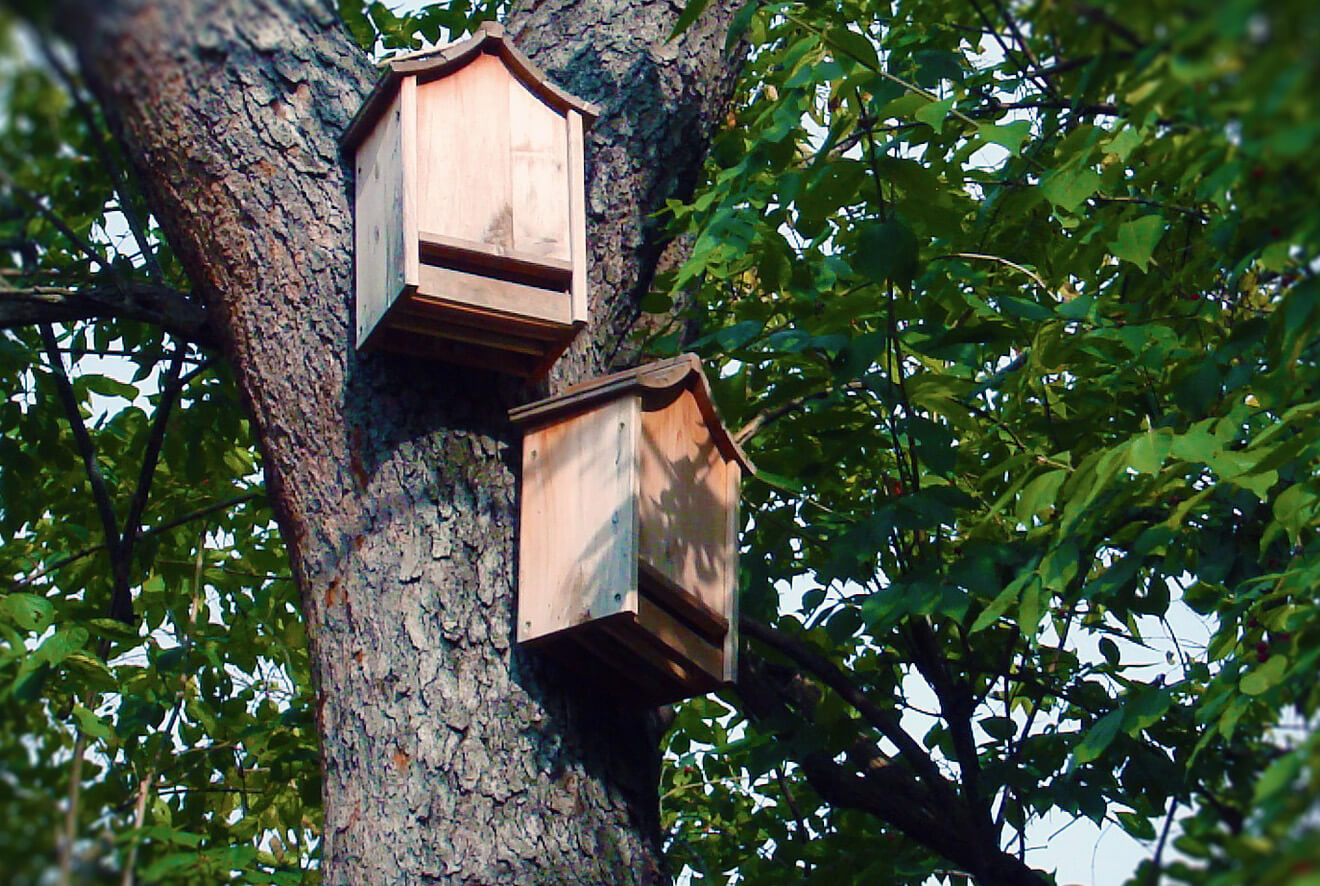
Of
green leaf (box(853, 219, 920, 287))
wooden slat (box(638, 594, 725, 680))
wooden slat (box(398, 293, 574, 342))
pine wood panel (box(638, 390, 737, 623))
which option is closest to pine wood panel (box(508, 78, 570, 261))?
wooden slat (box(398, 293, 574, 342))

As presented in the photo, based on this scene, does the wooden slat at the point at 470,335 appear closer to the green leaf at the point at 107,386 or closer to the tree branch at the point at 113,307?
the tree branch at the point at 113,307

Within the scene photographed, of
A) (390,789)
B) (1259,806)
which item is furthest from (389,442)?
(1259,806)

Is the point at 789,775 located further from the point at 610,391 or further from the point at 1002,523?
the point at 610,391

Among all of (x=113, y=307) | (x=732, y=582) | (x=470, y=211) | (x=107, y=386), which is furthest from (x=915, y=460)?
(x=107, y=386)

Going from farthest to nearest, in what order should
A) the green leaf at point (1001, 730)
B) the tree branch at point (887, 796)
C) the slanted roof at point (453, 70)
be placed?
the green leaf at point (1001, 730), the tree branch at point (887, 796), the slanted roof at point (453, 70)

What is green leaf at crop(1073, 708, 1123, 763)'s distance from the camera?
9.59ft

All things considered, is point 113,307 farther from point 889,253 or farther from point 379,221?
point 889,253

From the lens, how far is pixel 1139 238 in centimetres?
322

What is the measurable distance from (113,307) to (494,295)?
808mm

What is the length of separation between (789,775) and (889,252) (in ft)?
7.40

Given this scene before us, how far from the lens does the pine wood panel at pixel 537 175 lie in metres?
3.23

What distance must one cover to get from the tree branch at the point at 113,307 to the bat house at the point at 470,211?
1.31ft

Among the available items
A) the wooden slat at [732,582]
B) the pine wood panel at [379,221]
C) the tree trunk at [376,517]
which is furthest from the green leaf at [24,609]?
the wooden slat at [732,582]

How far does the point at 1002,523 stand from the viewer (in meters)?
3.72
